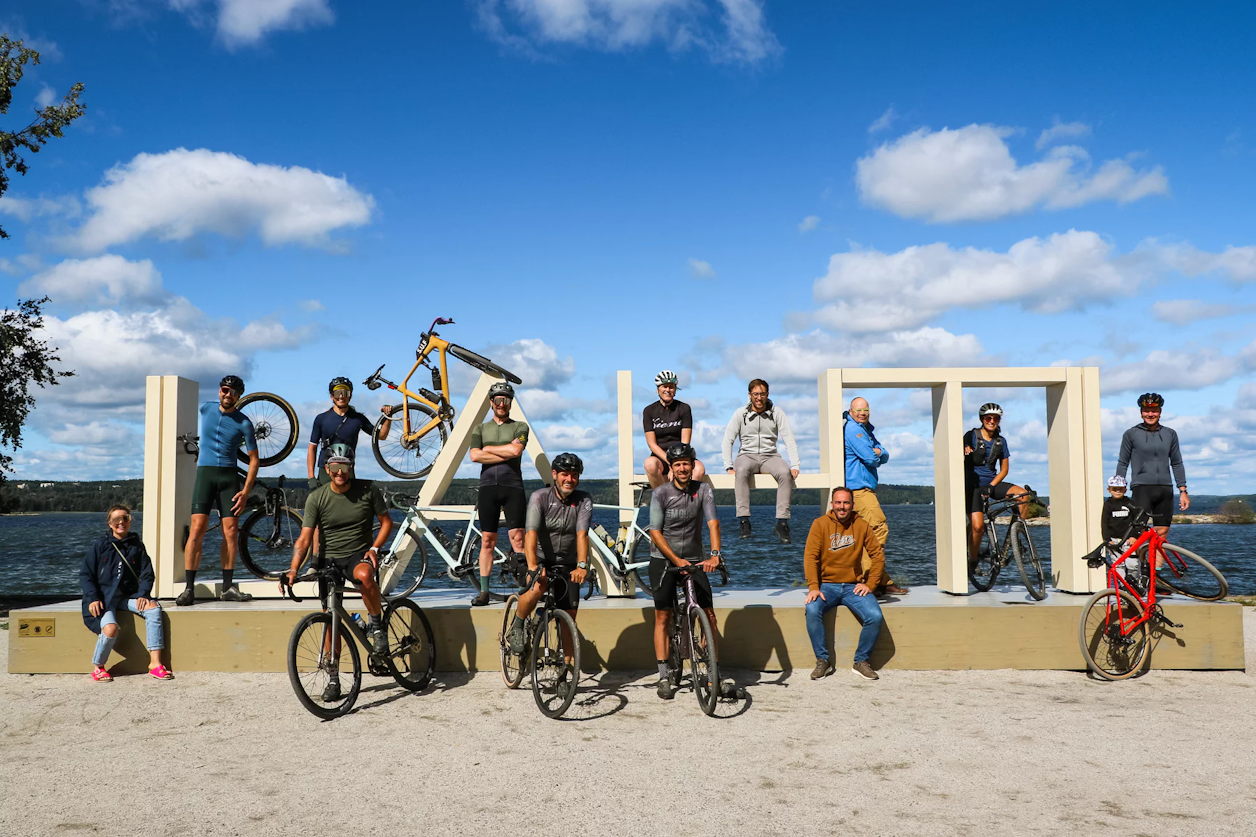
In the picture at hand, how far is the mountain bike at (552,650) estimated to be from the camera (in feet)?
21.0

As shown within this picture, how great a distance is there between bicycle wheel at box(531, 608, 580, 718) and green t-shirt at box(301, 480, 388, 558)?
1.62 meters

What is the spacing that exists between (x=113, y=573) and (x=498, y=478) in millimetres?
3610

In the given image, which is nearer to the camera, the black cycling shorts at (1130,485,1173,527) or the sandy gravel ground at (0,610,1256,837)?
the sandy gravel ground at (0,610,1256,837)

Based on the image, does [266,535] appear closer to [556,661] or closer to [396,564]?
[396,564]

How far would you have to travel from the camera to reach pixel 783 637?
798cm

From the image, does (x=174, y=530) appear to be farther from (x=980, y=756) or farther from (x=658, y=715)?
(x=980, y=756)

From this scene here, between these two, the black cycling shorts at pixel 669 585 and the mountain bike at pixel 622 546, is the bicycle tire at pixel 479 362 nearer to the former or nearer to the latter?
the mountain bike at pixel 622 546

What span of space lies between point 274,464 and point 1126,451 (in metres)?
8.89

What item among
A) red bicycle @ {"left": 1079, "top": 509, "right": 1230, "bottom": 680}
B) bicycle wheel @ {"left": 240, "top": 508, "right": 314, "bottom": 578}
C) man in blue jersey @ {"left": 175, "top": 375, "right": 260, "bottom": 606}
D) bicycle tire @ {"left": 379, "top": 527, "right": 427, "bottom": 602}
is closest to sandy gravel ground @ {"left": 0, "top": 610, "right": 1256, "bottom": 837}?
red bicycle @ {"left": 1079, "top": 509, "right": 1230, "bottom": 680}

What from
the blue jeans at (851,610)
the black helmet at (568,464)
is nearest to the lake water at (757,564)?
the blue jeans at (851,610)

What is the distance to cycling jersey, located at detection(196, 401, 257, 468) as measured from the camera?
8.42m

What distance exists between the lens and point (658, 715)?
6441 millimetres

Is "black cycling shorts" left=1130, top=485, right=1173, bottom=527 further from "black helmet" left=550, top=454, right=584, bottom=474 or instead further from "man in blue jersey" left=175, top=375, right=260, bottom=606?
"man in blue jersey" left=175, top=375, right=260, bottom=606

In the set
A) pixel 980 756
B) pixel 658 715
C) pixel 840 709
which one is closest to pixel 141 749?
pixel 658 715
